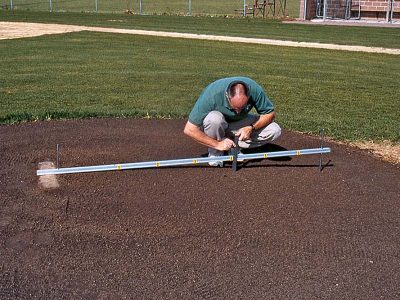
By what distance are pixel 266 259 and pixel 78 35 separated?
64.6 ft

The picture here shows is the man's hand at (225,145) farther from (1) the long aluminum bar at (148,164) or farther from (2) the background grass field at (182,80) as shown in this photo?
(2) the background grass field at (182,80)

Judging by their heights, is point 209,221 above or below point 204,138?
below

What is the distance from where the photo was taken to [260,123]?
284 inches

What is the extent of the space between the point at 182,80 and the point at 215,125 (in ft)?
22.3

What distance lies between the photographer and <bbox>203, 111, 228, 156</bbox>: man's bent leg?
694cm

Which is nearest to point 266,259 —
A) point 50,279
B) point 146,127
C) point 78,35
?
point 50,279

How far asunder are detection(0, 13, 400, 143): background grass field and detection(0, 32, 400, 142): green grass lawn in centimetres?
2

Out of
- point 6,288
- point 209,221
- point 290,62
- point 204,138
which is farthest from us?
point 290,62

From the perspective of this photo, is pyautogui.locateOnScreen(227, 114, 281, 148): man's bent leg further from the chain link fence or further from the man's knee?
the chain link fence

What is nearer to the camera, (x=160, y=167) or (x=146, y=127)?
(x=160, y=167)

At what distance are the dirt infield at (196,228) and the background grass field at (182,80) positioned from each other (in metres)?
2.10

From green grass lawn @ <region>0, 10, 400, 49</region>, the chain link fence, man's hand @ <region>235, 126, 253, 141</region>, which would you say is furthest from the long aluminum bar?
the chain link fence

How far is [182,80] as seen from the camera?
1363cm

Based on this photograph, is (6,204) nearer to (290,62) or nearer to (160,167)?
(160,167)
